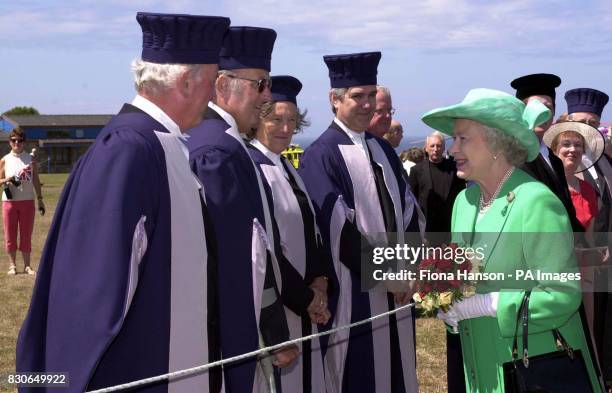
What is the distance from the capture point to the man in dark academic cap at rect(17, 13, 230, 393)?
2.83m

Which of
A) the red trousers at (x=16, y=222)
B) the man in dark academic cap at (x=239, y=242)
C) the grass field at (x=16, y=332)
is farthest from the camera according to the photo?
the red trousers at (x=16, y=222)

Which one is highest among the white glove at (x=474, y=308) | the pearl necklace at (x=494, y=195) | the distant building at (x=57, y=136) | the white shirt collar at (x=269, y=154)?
the distant building at (x=57, y=136)

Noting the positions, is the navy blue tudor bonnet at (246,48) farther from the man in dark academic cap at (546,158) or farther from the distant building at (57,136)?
the distant building at (57,136)

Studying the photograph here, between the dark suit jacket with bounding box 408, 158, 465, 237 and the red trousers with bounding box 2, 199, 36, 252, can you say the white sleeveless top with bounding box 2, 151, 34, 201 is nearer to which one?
the red trousers with bounding box 2, 199, 36, 252

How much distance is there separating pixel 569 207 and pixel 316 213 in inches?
63.1

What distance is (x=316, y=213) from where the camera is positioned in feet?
17.5

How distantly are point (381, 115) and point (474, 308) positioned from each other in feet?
13.2

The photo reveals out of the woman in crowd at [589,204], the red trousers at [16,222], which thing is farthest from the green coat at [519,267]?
the red trousers at [16,222]

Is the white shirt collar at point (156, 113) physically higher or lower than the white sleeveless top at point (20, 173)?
lower

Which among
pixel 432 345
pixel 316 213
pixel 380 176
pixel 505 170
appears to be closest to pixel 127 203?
pixel 505 170

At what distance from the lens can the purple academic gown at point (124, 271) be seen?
283 centimetres

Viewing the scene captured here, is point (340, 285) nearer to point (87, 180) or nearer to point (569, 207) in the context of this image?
point (569, 207)

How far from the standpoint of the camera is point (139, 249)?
2941 mm

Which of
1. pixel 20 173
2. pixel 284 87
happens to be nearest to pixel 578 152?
pixel 284 87
